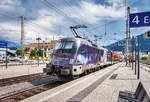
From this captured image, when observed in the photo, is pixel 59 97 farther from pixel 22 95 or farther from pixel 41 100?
pixel 22 95

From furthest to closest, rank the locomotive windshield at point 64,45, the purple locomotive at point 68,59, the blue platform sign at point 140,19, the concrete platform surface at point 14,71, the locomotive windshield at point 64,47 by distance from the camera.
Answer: the concrete platform surface at point 14,71 → the locomotive windshield at point 64,45 → the locomotive windshield at point 64,47 → the purple locomotive at point 68,59 → the blue platform sign at point 140,19

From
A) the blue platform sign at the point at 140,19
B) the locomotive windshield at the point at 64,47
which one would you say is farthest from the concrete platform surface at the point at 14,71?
the blue platform sign at the point at 140,19

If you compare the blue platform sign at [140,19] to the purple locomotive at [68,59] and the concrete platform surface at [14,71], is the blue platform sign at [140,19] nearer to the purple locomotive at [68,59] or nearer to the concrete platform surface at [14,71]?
the purple locomotive at [68,59]

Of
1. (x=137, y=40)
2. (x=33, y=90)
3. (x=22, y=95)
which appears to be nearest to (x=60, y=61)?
(x=33, y=90)

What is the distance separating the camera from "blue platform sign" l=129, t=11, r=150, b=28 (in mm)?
5521

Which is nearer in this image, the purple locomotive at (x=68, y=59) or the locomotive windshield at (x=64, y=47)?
the purple locomotive at (x=68, y=59)

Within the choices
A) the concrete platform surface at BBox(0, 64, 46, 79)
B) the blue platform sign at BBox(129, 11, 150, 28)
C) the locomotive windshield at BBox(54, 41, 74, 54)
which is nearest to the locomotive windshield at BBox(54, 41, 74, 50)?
the locomotive windshield at BBox(54, 41, 74, 54)

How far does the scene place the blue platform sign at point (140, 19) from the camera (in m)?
5.52

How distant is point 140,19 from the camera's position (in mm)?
5793

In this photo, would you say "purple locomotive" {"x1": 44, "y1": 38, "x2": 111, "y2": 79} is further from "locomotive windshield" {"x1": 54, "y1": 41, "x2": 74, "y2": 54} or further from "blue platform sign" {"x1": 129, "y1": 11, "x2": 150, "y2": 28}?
"blue platform sign" {"x1": 129, "y1": 11, "x2": 150, "y2": 28}

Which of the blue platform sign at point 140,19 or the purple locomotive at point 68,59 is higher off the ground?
the blue platform sign at point 140,19

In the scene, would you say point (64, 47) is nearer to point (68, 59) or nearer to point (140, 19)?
point (68, 59)

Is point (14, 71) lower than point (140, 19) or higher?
lower

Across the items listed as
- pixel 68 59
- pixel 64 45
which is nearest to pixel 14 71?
pixel 64 45
